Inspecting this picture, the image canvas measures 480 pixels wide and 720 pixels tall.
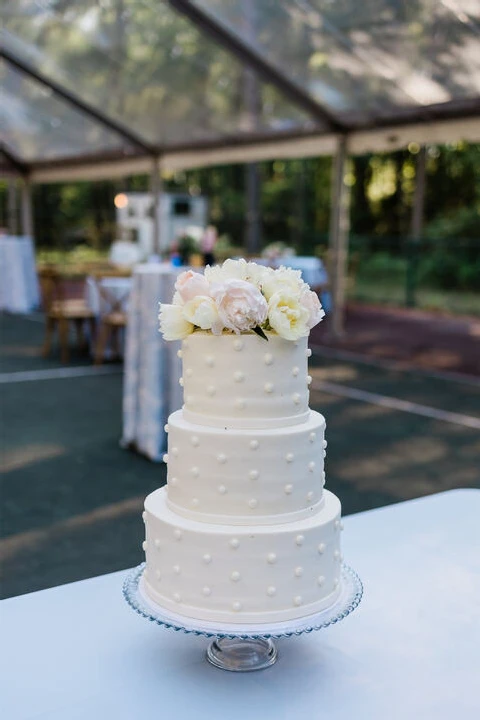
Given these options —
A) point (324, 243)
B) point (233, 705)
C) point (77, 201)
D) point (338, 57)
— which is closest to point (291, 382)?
point (233, 705)

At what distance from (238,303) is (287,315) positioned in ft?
0.31

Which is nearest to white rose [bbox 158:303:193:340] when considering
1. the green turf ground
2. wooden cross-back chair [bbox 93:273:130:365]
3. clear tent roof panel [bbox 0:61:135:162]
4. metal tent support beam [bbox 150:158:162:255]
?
the green turf ground

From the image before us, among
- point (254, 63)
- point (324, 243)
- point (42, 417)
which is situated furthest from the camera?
point (324, 243)

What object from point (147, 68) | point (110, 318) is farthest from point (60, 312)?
point (147, 68)

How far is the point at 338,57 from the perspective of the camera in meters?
7.90

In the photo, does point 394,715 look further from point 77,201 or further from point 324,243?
point 77,201

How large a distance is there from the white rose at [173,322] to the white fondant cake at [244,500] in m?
0.04

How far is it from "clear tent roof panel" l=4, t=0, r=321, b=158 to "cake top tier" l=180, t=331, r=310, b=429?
7675 mm

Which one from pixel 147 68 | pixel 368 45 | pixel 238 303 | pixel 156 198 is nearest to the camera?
pixel 238 303

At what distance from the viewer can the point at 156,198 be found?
12711 millimetres

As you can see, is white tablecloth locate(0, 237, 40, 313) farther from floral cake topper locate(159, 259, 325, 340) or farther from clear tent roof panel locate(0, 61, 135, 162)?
floral cake topper locate(159, 259, 325, 340)

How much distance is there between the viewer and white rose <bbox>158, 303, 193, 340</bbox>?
133 cm

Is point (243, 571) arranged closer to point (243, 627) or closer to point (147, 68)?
point (243, 627)

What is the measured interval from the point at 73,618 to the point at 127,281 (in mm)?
7641
